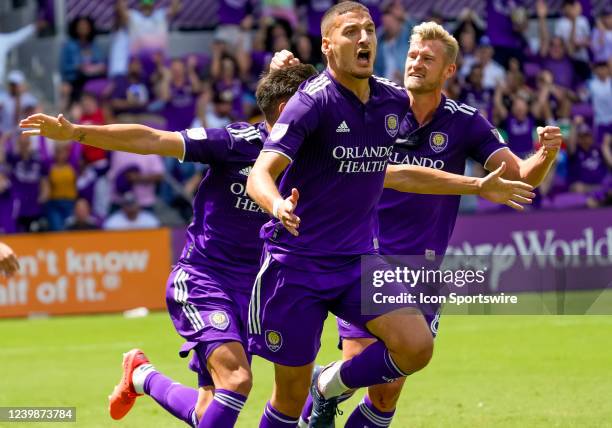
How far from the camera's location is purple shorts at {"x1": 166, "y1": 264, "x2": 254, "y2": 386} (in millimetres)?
7652

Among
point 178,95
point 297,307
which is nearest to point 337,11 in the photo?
point 297,307

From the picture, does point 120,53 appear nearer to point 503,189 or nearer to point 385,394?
point 385,394

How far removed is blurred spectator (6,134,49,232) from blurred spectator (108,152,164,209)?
110 centimetres

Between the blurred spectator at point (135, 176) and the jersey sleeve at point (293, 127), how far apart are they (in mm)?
12519

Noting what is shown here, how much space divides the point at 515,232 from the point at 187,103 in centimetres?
578

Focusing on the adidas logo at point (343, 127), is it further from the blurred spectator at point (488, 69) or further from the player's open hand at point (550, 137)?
the blurred spectator at point (488, 69)

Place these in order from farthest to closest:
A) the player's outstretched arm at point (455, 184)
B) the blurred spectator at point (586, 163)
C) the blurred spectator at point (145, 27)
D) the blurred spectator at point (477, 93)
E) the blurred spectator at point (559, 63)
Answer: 1. the blurred spectator at point (559, 63)
2. the blurred spectator at point (145, 27)
3. the blurred spectator at point (586, 163)
4. the blurred spectator at point (477, 93)
5. the player's outstretched arm at point (455, 184)

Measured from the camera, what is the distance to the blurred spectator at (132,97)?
2069 cm

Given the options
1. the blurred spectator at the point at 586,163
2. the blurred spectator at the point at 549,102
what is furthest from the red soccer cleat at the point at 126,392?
the blurred spectator at the point at 549,102

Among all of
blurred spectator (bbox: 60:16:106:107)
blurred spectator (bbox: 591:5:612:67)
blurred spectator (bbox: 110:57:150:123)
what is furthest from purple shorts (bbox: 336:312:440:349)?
blurred spectator (bbox: 591:5:612:67)

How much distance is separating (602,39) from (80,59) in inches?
367

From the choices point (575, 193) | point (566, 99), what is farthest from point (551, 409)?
point (566, 99)

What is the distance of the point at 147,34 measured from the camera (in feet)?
70.1

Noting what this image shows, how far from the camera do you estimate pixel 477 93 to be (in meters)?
21.1
